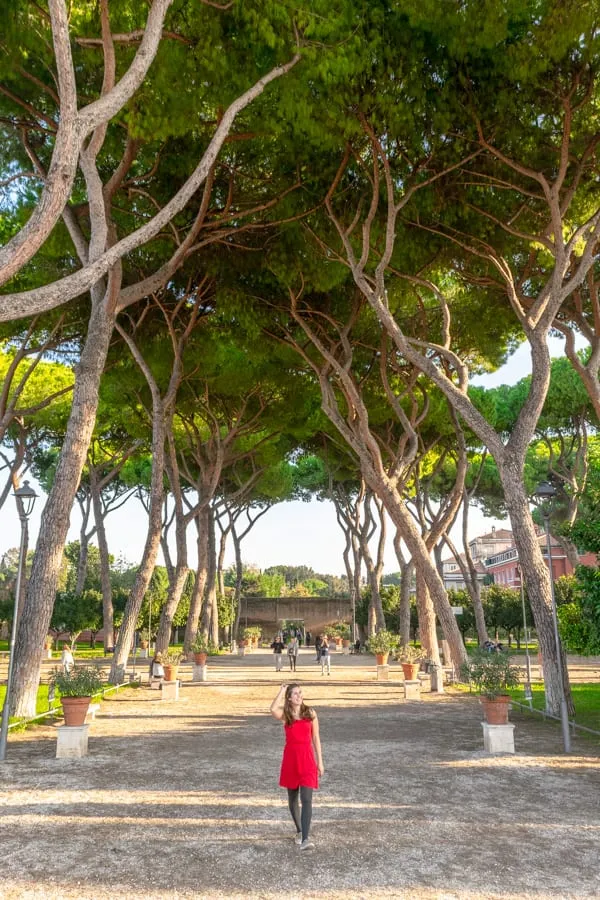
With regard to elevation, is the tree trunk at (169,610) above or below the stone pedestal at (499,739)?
above

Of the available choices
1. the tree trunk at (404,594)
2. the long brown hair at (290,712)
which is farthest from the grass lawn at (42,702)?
the tree trunk at (404,594)

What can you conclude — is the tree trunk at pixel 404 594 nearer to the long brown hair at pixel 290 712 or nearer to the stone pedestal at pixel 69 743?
the stone pedestal at pixel 69 743

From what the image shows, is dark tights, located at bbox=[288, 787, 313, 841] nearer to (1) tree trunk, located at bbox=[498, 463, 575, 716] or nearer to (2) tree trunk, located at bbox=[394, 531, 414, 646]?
(1) tree trunk, located at bbox=[498, 463, 575, 716]

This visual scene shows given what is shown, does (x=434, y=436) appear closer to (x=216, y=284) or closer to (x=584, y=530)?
(x=216, y=284)

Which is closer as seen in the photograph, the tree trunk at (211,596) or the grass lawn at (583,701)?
the grass lawn at (583,701)

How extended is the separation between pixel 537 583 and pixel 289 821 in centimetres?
571

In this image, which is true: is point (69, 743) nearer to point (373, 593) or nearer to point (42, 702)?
point (42, 702)

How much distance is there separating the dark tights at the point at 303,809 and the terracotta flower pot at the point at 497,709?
3.83 metres

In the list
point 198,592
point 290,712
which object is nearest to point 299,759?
point 290,712

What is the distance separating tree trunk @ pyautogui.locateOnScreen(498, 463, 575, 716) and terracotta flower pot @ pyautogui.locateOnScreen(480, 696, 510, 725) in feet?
5.19

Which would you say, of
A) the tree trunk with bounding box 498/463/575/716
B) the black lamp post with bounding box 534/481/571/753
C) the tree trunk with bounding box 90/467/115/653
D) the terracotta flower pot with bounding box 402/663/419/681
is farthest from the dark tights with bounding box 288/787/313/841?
the tree trunk with bounding box 90/467/115/653

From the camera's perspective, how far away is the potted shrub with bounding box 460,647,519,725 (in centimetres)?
791

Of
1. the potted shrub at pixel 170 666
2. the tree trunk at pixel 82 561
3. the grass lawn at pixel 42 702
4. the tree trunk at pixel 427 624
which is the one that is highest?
the tree trunk at pixel 82 561

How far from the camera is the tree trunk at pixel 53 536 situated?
9.31 m
